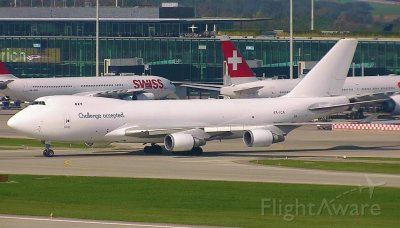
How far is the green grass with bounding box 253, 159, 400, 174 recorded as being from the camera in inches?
2650

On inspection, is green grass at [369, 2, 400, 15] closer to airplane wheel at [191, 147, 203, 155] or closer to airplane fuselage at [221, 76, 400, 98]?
airplane wheel at [191, 147, 203, 155]

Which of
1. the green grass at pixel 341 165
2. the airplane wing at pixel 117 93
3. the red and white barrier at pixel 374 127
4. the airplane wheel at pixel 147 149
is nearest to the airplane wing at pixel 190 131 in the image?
the airplane wheel at pixel 147 149

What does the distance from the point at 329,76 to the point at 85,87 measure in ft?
190

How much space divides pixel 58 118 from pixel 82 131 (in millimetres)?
1757

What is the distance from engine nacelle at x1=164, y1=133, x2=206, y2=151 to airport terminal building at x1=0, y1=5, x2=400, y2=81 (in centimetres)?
7982

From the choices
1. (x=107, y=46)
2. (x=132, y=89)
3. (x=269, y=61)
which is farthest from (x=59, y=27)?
(x=132, y=89)

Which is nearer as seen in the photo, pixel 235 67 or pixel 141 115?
pixel 141 115

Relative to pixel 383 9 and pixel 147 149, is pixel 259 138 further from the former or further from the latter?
pixel 383 9

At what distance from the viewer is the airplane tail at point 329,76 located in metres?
86.3

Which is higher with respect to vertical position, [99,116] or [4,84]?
[99,116]

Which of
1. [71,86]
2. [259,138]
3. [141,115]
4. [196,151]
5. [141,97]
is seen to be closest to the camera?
[259,138]

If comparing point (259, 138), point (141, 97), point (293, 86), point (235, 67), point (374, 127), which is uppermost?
point (235, 67)

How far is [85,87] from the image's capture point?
5527 inches

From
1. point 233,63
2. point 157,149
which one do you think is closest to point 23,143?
point 157,149
